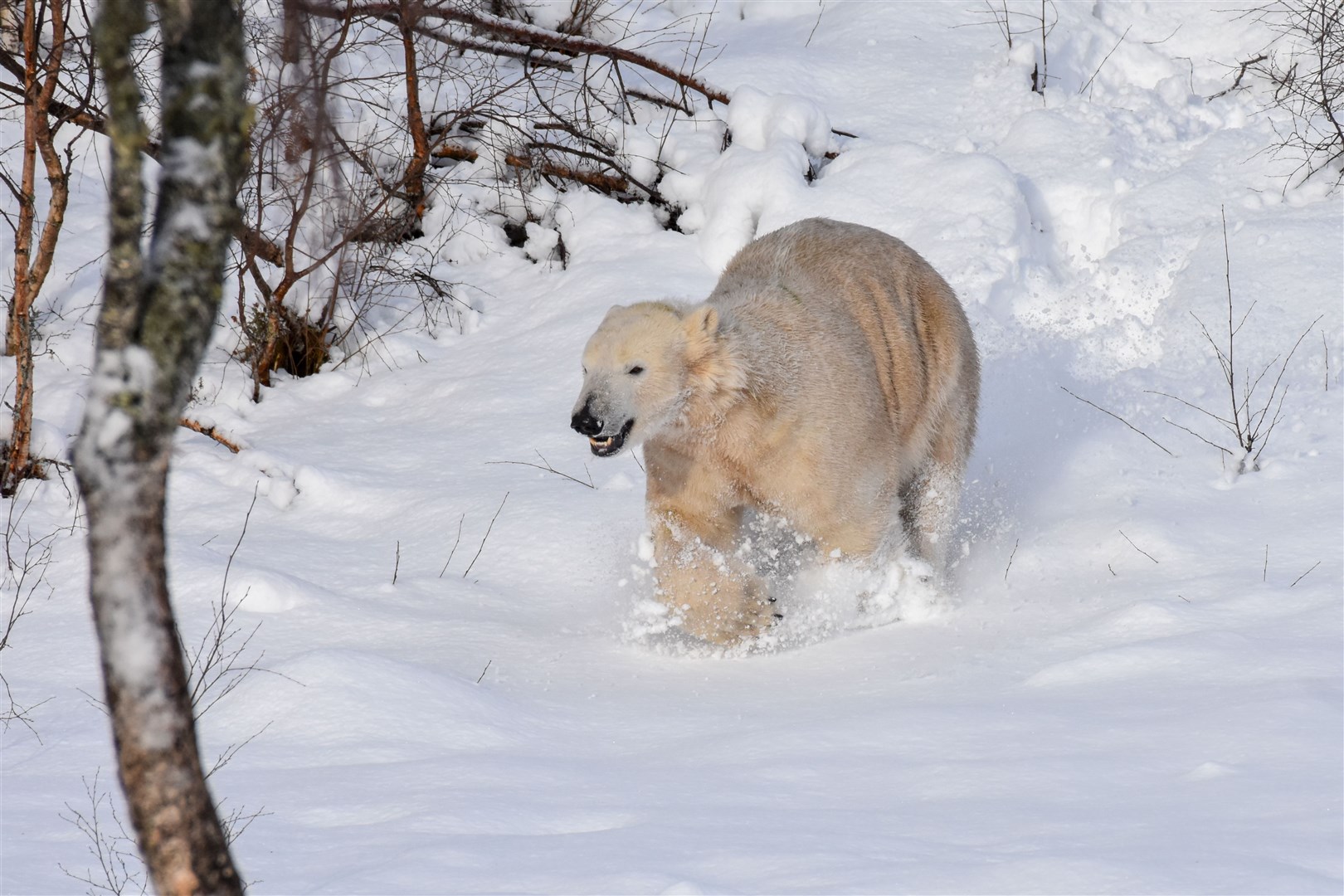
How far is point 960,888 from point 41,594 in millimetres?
4299

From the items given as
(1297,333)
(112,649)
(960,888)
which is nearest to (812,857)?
(960,888)

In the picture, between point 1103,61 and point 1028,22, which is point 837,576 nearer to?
point 1103,61

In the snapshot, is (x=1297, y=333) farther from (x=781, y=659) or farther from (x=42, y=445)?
(x=42, y=445)

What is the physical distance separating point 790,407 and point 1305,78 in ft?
19.4

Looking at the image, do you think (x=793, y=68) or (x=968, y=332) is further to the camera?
(x=793, y=68)

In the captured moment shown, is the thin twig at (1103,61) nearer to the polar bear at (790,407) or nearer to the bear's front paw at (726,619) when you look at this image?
the polar bear at (790,407)

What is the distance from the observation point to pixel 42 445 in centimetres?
638

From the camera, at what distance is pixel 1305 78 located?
27.1 feet

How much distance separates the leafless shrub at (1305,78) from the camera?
24.5ft

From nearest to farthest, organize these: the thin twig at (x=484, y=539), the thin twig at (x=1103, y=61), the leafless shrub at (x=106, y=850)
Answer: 1. the leafless shrub at (x=106, y=850)
2. the thin twig at (x=484, y=539)
3. the thin twig at (x=1103, y=61)

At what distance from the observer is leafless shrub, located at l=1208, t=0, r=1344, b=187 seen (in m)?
7.46

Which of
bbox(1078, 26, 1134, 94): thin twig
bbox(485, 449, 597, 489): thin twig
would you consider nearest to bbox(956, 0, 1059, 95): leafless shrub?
bbox(1078, 26, 1134, 94): thin twig

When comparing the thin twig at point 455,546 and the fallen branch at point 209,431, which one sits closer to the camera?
the thin twig at point 455,546

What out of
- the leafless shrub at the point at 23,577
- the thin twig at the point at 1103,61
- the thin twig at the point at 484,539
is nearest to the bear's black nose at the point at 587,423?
the thin twig at the point at 484,539
